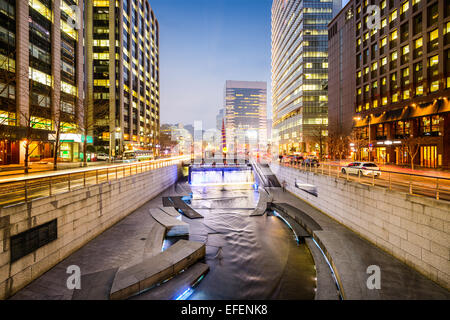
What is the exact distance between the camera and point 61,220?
32.0 ft

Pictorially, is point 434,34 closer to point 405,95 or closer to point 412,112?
point 405,95

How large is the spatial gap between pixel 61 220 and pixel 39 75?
4021 centimetres

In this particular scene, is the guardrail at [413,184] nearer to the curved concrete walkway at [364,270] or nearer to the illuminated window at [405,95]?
the curved concrete walkway at [364,270]

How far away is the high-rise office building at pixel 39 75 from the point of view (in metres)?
30.0

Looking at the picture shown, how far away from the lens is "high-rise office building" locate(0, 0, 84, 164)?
30016mm

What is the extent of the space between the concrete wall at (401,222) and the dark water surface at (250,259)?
3893 millimetres

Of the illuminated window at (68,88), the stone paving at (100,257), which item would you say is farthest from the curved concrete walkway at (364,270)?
the illuminated window at (68,88)

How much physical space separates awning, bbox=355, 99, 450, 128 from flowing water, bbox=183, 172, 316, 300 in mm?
31206

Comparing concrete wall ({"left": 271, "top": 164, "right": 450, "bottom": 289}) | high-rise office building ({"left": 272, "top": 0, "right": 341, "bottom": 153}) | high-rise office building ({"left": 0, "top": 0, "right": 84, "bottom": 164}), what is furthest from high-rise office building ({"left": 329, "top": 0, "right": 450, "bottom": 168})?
high-rise office building ({"left": 0, "top": 0, "right": 84, "bottom": 164})

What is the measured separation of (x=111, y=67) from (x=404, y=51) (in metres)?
75.0

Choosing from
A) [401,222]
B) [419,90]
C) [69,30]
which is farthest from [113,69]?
[401,222]

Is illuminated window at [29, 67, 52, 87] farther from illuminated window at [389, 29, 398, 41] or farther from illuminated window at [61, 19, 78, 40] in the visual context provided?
illuminated window at [389, 29, 398, 41]
